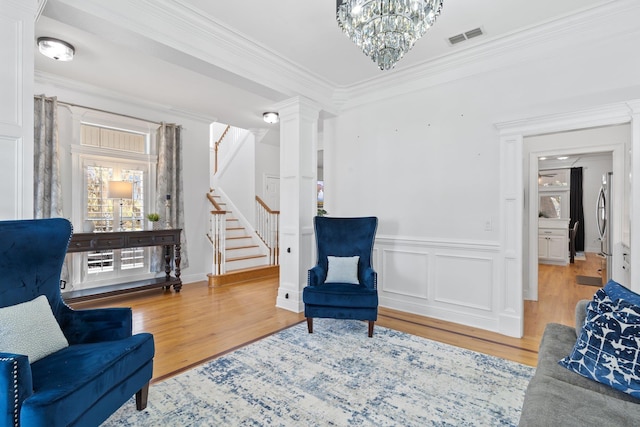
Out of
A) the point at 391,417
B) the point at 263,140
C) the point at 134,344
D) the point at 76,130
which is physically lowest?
the point at 391,417

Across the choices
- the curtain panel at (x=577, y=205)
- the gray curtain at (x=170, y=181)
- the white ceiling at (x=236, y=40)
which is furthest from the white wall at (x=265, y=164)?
the curtain panel at (x=577, y=205)

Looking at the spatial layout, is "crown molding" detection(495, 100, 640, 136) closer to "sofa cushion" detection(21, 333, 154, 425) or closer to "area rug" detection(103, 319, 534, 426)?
"area rug" detection(103, 319, 534, 426)

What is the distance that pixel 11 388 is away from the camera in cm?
128

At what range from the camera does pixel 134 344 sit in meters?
1.84

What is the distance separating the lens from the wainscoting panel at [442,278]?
3.42 metres

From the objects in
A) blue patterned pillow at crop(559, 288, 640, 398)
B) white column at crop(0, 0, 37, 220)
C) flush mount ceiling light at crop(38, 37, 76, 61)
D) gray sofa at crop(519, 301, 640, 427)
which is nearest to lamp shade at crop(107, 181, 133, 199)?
flush mount ceiling light at crop(38, 37, 76, 61)

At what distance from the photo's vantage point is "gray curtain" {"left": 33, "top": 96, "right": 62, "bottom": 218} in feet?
12.9

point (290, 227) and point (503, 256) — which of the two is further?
point (290, 227)

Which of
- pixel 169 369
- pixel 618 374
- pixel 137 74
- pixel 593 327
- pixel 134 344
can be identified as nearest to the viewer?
pixel 618 374

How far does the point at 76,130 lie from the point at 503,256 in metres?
5.63

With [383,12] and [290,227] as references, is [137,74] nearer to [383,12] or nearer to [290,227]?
[290,227]

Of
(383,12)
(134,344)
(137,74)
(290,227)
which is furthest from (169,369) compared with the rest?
(137,74)

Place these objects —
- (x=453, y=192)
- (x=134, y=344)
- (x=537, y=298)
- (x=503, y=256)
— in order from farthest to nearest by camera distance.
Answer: (x=537, y=298)
(x=453, y=192)
(x=503, y=256)
(x=134, y=344)

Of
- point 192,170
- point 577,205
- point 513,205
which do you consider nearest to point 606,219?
point 513,205
